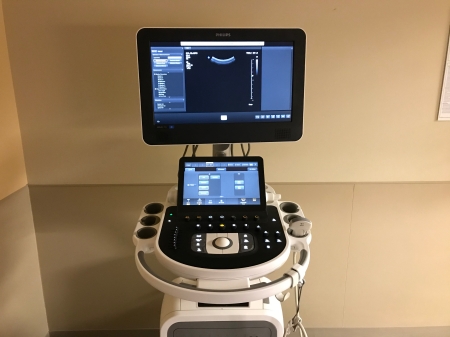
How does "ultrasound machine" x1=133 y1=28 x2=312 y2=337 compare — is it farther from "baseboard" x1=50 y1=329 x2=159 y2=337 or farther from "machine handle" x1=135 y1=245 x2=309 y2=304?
"baseboard" x1=50 y1=329 x2=159 y2=337

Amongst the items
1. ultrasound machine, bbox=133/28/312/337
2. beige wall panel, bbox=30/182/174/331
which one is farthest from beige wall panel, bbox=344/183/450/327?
beige wall panel, bbox=30/182/174/331

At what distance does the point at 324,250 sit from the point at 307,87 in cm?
74

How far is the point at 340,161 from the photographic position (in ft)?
5.44

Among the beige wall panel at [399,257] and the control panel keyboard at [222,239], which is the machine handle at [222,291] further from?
the beige wall panel at [399,257]

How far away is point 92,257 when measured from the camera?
1765mm

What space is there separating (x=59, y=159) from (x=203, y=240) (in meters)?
0.83

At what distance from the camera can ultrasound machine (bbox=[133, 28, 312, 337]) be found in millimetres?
1107

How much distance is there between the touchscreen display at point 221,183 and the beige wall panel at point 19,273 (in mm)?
783

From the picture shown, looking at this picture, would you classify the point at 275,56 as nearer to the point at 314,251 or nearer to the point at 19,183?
the point at 314,251

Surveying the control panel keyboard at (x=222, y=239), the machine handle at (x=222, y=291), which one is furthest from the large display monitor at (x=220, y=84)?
the machine handle at (x=222, y=291)

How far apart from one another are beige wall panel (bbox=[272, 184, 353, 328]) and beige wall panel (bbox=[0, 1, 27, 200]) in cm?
106

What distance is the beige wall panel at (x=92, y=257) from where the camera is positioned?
1.69 m

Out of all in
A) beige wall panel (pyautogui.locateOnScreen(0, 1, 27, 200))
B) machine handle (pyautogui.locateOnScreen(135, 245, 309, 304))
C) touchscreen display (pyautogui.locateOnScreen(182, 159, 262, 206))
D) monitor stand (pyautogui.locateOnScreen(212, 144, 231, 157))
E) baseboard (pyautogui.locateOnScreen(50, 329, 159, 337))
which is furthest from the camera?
baseboard (pyautogui.locateOnScreen(50, 329, 159, 337))

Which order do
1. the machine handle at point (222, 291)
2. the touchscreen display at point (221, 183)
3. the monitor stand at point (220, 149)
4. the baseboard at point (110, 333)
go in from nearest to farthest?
the machine handle at point (222, 291) < the touchscreen display at point (221, 183) < the monitor stand at point (220, 149) < the baseboard at point (110, 333)
